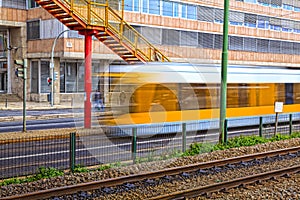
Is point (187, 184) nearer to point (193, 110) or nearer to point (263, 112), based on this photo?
point (193, 110)

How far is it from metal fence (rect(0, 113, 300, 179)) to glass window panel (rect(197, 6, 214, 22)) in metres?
32.2

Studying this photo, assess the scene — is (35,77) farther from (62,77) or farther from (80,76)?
(80,76)

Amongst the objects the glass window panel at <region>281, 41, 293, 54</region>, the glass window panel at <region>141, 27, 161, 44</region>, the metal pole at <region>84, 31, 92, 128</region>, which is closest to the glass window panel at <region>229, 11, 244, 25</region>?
the glass window panel at <region>281, 41, 293, 54</region>

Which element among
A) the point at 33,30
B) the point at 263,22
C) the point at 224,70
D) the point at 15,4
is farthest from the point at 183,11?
the point at 224,70

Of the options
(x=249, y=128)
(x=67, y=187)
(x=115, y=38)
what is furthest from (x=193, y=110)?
(x=67, y=187)

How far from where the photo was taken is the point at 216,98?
18500 mm

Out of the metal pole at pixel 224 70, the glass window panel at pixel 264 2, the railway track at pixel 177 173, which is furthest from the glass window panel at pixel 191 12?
the railway track at pixel 177 173

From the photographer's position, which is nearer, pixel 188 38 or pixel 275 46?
pixel 188 38

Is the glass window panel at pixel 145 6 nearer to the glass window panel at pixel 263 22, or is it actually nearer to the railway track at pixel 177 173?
the glass window panel at pixel 263 22

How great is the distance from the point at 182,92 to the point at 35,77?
1208 inches

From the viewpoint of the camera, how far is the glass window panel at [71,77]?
44.4 metres

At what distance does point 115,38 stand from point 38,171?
37.3ft

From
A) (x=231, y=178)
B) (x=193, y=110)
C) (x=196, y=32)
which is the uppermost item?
(x=196, y=32)

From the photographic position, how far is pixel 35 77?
44.9m
